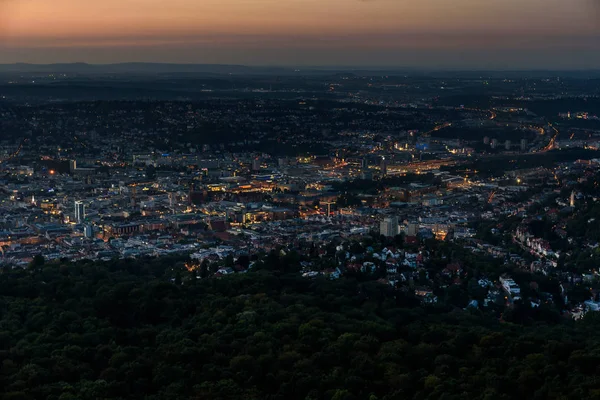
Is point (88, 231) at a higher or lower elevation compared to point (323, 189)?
higher

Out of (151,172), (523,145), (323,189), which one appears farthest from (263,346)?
(523,145)

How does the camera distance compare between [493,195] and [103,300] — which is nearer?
[103,300]

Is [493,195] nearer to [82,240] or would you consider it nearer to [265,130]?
[82,240]

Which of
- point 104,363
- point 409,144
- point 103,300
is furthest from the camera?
point 409,144

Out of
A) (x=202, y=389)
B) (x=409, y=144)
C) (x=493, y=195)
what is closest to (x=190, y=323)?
(x=202, y=389)

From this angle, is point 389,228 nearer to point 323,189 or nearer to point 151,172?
point 323,189
